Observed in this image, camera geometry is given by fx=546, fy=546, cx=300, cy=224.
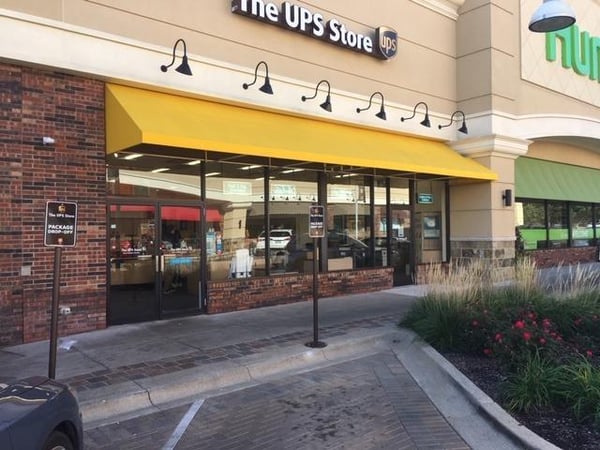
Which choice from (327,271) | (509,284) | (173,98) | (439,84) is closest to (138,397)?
(173,98)

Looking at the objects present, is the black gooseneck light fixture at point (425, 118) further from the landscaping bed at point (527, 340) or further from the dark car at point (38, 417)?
the dark car at point (38, 417)

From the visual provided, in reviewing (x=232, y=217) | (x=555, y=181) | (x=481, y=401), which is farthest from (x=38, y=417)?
(x=555, y=181)

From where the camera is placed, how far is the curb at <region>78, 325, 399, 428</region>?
5.66m

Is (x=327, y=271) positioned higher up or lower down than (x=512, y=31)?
lower down

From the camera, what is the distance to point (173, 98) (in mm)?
9883

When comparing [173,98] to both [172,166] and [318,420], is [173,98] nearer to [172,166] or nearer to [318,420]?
[172,166]

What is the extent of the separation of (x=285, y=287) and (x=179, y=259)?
261 cm

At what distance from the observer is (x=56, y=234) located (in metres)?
5.43

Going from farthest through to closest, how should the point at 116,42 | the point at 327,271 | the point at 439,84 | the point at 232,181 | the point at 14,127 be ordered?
the point at 439,84 < the point at 327,271 < the point at 232,181 < the point at 116,42 < the point at 14,127

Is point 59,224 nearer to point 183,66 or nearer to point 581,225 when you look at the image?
point 183,66

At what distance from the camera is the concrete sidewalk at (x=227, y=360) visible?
554 centimetres

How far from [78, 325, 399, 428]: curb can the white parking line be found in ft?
1.07

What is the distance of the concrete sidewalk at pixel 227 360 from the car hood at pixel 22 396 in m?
1.92

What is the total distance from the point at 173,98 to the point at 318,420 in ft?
21.7
